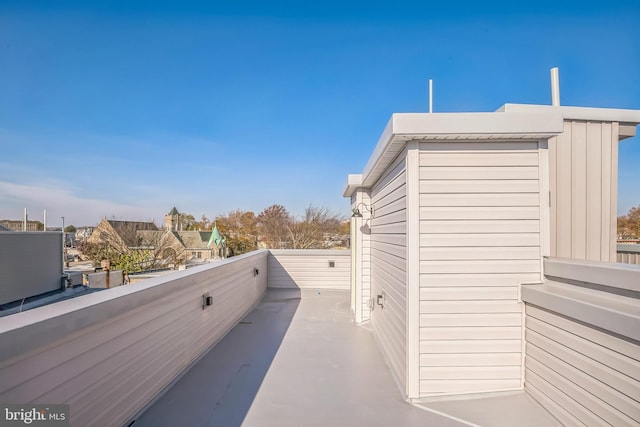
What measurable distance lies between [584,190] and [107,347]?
4216mm

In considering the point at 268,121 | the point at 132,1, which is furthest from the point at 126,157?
the point at 132,1

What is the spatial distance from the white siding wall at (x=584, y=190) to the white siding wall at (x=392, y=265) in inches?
56.5

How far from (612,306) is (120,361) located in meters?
3.13

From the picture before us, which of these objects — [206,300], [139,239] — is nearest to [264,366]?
[206,300]

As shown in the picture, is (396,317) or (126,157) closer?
(396,317)

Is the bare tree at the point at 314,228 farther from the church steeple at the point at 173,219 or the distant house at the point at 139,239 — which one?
the church steeple at the point at 173,219

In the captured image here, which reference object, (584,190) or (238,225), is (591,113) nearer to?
(584,190)

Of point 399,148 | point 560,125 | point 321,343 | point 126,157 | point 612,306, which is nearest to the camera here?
point 612,306

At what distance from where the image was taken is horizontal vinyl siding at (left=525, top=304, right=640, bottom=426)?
1.63 meters

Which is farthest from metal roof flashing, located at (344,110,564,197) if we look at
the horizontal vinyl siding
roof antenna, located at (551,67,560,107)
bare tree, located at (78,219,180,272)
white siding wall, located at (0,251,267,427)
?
bare tree, located at (78,219,180,272)

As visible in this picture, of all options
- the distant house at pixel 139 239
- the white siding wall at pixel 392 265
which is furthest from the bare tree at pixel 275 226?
the white siding wall at pixel 392 265

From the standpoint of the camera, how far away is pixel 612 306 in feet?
5.64

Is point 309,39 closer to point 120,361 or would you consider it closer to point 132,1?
point 132,1

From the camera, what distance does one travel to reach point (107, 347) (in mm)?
1857
